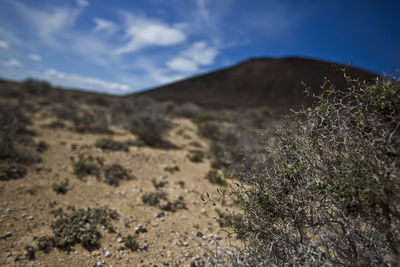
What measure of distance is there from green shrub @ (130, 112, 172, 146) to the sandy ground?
1627 mm

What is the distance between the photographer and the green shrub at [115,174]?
447 cm

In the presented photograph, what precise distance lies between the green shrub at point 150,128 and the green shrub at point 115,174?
256 cm

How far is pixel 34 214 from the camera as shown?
10.6 feet

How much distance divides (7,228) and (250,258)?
367 cm

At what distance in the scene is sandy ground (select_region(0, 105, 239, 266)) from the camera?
2.59 metres

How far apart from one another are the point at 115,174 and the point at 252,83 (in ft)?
147

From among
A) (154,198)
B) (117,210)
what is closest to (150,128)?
(154,198)

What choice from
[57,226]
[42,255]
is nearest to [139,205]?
[57,226]

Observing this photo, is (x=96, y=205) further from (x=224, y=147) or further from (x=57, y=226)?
(x=224, y=147)

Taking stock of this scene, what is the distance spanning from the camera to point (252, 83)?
4469cm

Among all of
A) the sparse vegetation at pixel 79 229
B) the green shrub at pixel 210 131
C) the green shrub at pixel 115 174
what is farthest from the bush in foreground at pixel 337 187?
the green shrub at pixel 210 131

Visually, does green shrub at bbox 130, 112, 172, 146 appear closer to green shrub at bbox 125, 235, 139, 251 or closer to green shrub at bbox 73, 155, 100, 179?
green shrub at bbox 73, 155, 100, 179

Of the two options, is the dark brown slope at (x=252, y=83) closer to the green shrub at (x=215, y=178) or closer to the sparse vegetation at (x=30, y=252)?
the green shrub at (x=215, y=178)

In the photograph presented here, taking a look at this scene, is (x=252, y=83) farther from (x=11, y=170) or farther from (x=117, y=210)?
(x=11, y=170)
